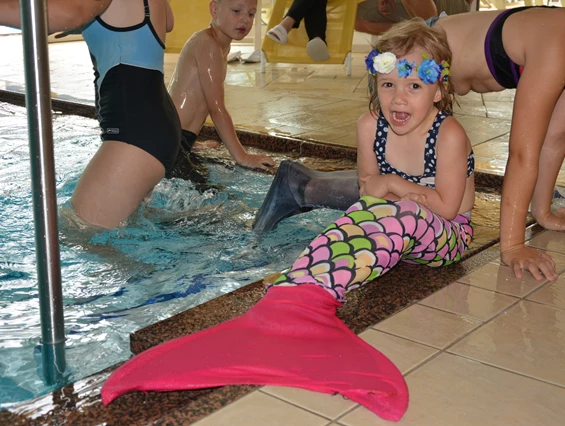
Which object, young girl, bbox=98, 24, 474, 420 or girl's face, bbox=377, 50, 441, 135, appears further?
girl's face, bbox=377, 50, 441, 135

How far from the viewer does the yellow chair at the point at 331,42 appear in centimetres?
856

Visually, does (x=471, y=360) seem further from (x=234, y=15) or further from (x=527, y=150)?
(x=234, y=15)

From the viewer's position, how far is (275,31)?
8.45 metres

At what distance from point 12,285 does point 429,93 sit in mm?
1727

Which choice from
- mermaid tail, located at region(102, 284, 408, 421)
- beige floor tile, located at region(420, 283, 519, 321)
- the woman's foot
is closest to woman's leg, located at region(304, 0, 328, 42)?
the woman's foot

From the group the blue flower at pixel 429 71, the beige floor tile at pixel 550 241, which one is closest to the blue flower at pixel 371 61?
the blue flower at pixel 429 71

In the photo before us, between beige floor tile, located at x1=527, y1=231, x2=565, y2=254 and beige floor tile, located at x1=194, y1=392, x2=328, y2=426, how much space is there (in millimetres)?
1618

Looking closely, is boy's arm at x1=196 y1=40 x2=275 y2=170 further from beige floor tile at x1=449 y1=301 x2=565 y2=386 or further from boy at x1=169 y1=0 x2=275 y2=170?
beige floor tile at x1=449 y1=301 x2=565 y2=386

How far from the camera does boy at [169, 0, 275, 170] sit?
4.22 m

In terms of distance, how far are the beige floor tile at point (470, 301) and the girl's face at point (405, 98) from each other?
1.91ft

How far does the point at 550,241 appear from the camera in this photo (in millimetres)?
3068

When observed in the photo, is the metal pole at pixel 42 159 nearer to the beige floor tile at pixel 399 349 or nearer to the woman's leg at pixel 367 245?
the woman's leg at pixel 367 245

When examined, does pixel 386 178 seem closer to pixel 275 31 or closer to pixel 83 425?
pixel 83 425

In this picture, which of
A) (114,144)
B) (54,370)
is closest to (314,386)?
(54,370)
